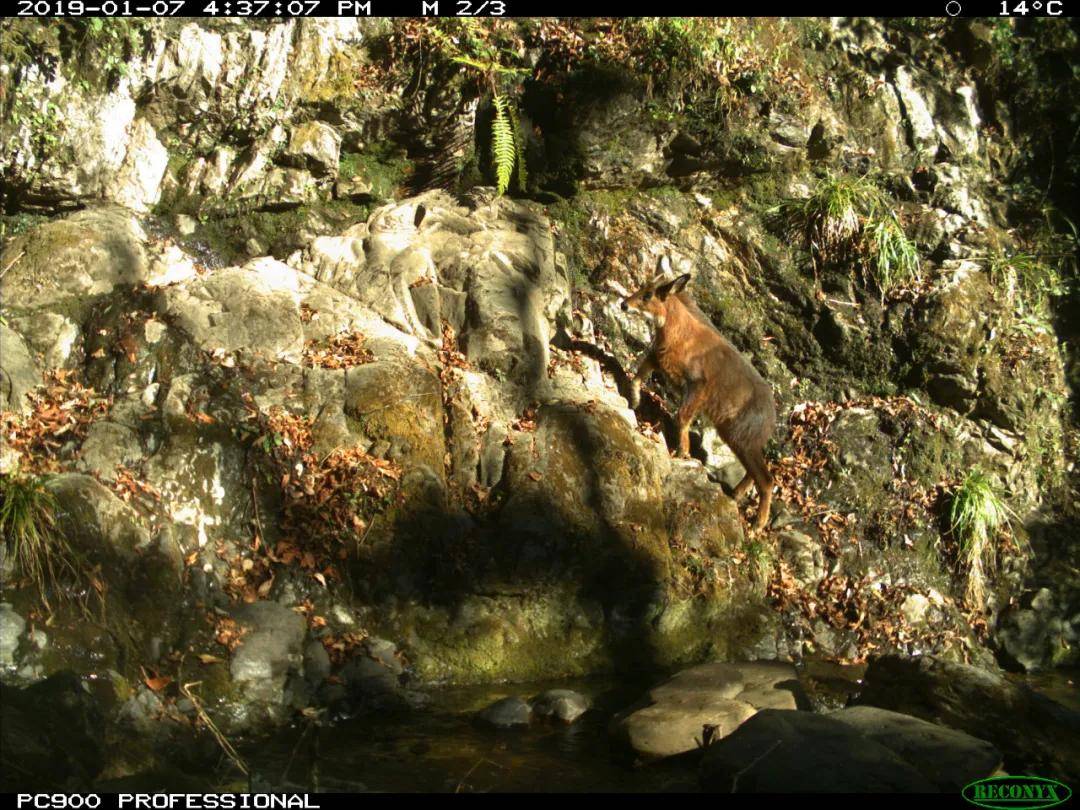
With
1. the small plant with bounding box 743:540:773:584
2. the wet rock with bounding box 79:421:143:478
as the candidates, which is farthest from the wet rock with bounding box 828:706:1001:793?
the wet rock with bounding box 79:421:143:478

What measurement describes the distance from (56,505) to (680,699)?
4583mm

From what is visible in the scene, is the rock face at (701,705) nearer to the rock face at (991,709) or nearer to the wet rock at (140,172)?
the rock face at (991,709)

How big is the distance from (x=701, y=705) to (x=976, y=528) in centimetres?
507

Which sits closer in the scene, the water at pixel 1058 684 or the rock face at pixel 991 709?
the rock face at pixel 991 709

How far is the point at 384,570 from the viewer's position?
24.0 ft

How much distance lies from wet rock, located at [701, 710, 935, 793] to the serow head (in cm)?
509

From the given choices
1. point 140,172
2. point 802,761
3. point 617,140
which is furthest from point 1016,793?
point 140,172

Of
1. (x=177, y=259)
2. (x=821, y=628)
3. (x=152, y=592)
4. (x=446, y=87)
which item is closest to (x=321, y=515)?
(x=152, y=592)

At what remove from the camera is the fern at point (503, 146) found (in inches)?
406

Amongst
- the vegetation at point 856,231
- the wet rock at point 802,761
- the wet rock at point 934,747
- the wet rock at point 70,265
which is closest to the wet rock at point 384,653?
the wet rock at point 802,761

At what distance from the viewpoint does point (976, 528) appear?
970 cm

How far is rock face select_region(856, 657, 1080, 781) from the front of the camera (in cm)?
623

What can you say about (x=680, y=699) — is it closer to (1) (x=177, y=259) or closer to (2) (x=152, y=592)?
(2) (x=152, y=592)

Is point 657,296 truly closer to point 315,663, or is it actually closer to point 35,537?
point 315,663
